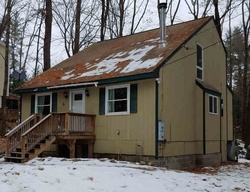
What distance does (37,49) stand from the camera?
36.9m

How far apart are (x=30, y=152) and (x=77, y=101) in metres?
3.24

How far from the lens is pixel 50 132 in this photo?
13023 millimetres

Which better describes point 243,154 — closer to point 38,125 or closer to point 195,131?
point 195,131

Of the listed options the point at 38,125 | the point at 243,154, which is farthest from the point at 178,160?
the point at 243,154

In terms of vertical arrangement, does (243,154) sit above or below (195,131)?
below

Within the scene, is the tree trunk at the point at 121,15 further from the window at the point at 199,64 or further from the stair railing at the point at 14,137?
the stair railing at the point at 14,137

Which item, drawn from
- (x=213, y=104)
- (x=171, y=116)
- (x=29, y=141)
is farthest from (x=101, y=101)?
(x=213, y=104)

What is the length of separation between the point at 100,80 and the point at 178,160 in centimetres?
430

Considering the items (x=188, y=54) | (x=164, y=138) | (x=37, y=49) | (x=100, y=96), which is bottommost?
(x=164, y=138)

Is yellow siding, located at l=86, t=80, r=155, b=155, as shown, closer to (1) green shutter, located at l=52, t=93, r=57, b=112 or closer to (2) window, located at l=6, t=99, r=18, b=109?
(1) green shutter, located at l=52, t=93, r=57, b=112

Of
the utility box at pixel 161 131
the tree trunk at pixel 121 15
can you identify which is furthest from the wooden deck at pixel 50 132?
the tree trunk at pixel 121 15

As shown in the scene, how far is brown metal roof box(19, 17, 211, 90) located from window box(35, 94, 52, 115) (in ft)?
1.93

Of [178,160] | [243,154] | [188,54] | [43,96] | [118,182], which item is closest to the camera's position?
[118,182]

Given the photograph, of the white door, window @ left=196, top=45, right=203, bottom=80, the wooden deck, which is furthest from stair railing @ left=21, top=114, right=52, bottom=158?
window @ left=196, top=45, right=203, bottom=80
